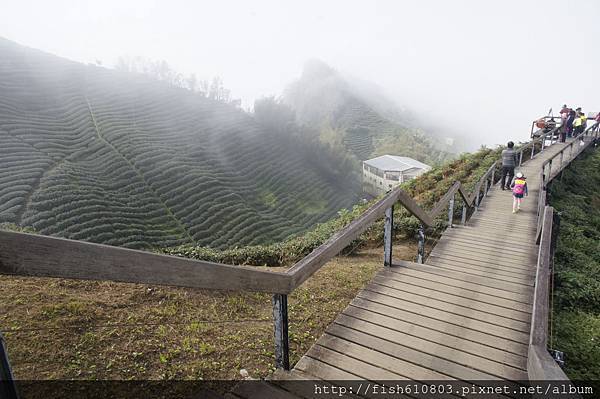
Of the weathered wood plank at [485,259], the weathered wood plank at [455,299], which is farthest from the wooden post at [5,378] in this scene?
the weathered wood plank at [485,259]

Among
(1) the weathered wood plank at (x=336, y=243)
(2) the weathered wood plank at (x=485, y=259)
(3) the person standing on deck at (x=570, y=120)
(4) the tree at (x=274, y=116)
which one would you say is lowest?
(2) the weathered wood plank at (x=485, y=259)

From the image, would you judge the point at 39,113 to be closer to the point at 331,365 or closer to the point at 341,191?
the point at 341,191

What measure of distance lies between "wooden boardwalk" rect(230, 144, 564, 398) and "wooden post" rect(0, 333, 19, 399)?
1480 millimetres

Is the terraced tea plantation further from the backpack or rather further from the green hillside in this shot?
the green hillside

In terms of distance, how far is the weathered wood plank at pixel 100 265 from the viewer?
1.28 m

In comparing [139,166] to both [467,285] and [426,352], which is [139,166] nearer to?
[467,285]

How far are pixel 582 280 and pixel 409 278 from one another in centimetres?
329

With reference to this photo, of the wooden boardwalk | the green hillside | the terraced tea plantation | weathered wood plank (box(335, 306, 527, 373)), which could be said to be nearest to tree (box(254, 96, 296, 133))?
the terraced tea plantation

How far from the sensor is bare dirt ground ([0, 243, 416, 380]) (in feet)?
10.3

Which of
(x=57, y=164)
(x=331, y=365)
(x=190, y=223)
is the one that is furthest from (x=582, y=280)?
(x=57, y=164)

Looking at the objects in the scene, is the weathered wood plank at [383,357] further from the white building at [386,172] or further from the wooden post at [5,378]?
the white building at [386,172]

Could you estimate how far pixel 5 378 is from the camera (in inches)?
48.9

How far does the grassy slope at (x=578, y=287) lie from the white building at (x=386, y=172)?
2038 inches

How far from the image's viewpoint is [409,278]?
4.34 metres
